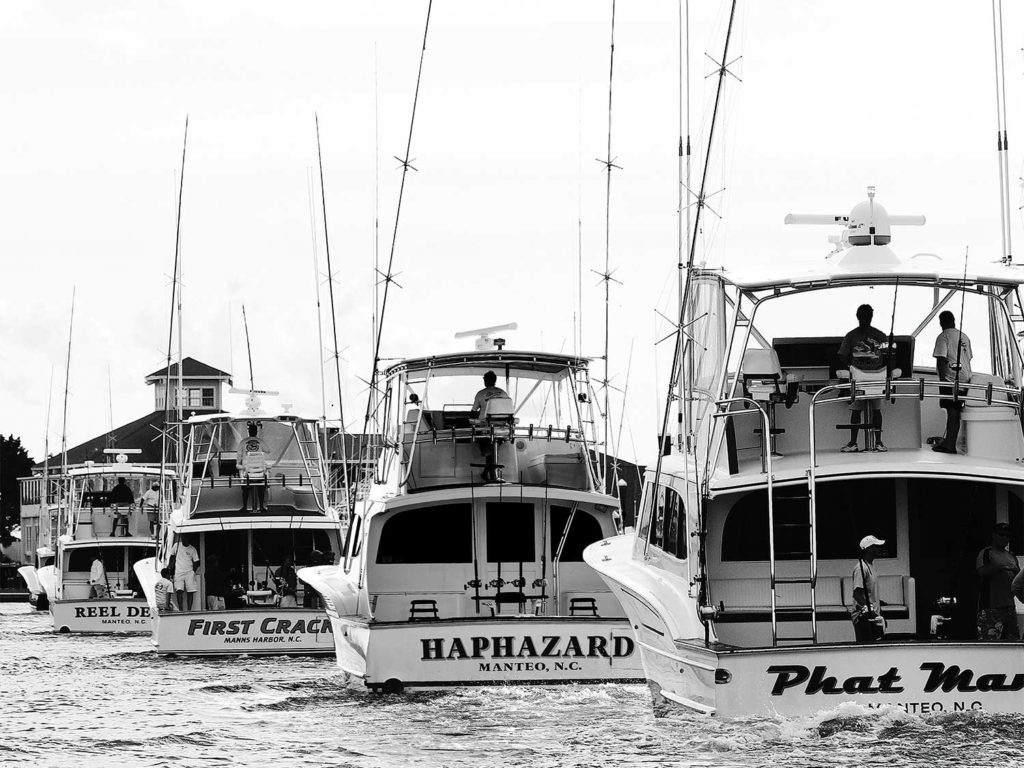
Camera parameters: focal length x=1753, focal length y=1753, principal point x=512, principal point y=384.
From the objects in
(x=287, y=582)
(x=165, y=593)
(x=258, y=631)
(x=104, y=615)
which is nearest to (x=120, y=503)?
(x=104, y=615)

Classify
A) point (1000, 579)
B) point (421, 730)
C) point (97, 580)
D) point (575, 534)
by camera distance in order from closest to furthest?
point (1000, 579) → point (421, 730) → point (575, 534) → point (97, 580)

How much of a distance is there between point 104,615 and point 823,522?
24.1m

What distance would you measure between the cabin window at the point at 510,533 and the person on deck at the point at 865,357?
6.66m

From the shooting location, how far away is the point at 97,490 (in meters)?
45.6

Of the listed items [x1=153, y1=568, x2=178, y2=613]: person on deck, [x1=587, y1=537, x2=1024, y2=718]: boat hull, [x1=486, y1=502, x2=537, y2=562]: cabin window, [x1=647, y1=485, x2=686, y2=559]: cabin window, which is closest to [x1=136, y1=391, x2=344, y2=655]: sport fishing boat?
[x1=153, y1=568, x2=178, y2=613]: person on deck

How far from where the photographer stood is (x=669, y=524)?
56.9 ft

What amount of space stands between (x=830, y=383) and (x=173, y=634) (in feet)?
48.1

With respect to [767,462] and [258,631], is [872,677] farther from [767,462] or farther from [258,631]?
[258,631]

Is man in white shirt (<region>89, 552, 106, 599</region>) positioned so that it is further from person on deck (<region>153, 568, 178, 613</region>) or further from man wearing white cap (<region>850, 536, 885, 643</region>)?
man wearing white cap (<region>850, 536, 885, 643</region>)

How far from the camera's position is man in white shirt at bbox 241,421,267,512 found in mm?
29297

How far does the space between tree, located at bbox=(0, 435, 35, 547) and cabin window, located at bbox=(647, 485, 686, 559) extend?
103m

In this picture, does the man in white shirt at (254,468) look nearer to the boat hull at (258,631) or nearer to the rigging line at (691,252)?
the boat hull at (258,631)

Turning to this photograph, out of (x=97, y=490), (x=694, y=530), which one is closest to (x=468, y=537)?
(x=694, y=530)

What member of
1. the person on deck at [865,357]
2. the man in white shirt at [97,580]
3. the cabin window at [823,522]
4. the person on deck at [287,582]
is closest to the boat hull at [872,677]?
the person on deck at [865,357]
